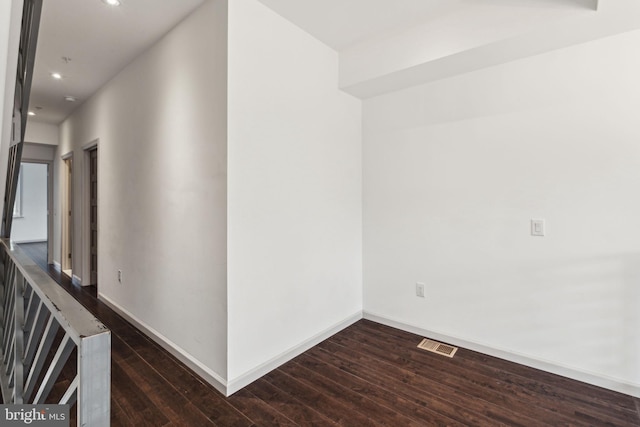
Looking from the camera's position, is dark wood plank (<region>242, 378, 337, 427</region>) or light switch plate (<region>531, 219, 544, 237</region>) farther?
light switch plate (<region>531, 219, 544, 237</region>)

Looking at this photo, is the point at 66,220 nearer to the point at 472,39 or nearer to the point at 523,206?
the point at 472,39

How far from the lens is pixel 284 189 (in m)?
2.49

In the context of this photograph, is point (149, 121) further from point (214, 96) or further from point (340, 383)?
point (340, 383)

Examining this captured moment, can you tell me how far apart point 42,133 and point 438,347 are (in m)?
6.85

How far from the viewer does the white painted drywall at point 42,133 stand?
529cm

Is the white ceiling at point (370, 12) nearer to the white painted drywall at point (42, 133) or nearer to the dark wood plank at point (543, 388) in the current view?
the dark wood plank at point (543, 388)

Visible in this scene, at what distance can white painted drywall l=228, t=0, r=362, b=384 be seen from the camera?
7.03ft

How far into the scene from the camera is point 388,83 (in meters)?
2.91

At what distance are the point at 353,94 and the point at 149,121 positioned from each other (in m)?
1.95

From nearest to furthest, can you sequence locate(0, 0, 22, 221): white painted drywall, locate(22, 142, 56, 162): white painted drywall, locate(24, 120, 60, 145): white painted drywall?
1. locate(0, 0, 22, 221): white painted drywall
2. locate(24, 120, 60, 145): white painted drywall
3. locate(22, 142, 56, 162): white painted drywall

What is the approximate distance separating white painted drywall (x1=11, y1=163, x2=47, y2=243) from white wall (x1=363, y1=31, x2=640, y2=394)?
36.1 ft

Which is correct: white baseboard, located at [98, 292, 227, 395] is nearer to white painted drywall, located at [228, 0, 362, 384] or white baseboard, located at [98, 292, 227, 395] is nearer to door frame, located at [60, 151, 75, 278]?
white painted drywall, located at [228, 0, 362, 384]

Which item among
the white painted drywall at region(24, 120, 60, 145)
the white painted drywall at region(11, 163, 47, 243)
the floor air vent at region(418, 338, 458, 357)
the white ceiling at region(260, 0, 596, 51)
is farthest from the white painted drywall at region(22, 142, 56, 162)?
the floor air vent at region(418, 338, 458, 357)

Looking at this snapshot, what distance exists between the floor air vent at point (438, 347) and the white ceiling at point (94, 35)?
323cm
